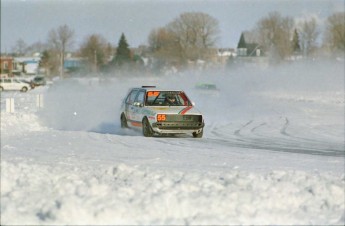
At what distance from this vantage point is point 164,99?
61.5 feet

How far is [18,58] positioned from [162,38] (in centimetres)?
3959

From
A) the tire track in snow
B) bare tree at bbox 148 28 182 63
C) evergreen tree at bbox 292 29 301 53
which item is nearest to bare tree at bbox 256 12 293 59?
evergreen tree at bbox 292 29 301 53

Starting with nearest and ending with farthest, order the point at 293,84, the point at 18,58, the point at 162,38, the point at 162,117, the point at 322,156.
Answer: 1. the point at 322,156
2. the point at 162,117
3. the point at 293,84
4. the point at 162,38
5. the point at 18,58

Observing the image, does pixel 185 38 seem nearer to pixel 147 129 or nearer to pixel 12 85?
pixel 12 85

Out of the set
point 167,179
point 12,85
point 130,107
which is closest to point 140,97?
point 130,107

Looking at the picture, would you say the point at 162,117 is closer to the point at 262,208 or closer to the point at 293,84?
the point at 262,208

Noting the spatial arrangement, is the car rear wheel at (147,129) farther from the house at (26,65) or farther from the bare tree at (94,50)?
the house at (26,65)

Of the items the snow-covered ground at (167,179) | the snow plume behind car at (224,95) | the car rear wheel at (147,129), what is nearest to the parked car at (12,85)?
the snow plume behind car at (224,95)

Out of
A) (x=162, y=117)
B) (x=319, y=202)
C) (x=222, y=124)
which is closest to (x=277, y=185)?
(x=319, y=202)

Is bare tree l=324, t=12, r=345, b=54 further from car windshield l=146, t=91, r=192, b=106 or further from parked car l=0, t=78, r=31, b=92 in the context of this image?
car windshield l=146, t=91, r=192, b=106

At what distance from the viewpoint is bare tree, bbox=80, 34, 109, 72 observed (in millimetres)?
102062

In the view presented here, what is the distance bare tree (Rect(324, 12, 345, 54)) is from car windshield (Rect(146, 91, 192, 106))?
5260cm

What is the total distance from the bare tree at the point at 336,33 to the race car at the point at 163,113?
2076 inches

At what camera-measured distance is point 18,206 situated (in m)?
7.62
